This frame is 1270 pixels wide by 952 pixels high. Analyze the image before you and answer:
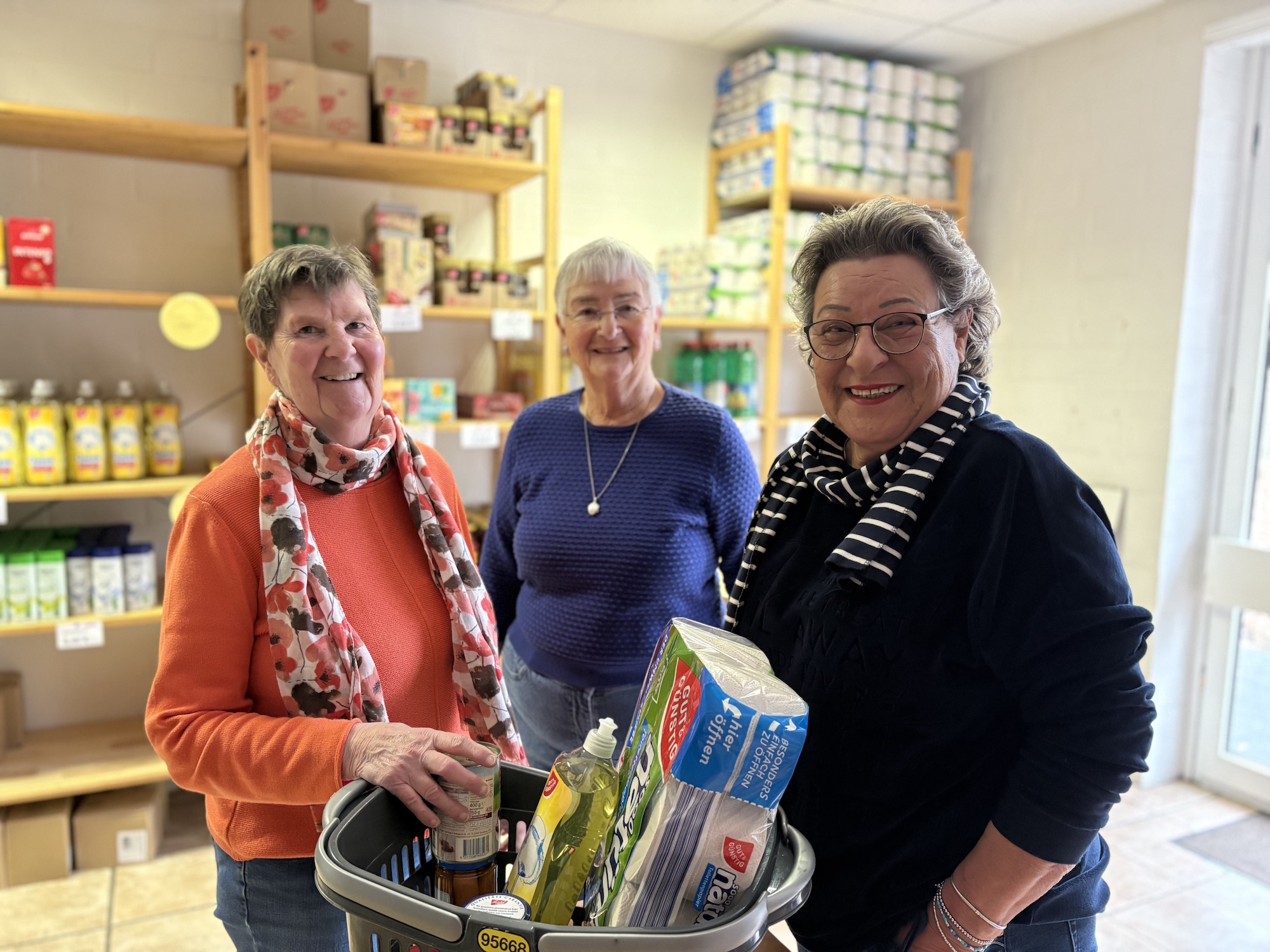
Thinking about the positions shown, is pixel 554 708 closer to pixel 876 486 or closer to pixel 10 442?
pixel 876 486

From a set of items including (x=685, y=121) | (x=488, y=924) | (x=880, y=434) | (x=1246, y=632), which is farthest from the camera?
(x=685, y=121)

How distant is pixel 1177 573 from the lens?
Result: 3539 millimetres

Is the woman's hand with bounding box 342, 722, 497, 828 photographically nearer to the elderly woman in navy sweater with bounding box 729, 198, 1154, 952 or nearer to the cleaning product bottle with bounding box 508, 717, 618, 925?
the cleaning product bottle with bounding box 508, 717, 618, 925

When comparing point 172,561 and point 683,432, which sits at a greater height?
point 683,432

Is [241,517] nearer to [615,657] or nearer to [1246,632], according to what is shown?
[615,657]

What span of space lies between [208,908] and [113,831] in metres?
0.45

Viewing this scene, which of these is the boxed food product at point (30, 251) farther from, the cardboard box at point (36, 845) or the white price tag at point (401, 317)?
the cardboard box at point (36, 845)

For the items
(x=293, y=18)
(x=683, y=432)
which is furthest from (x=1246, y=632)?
(x=293, y=18)

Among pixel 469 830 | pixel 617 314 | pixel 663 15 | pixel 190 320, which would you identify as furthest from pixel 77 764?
pixel 663 15

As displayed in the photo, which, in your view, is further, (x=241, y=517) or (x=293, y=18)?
(x=293, y=18)

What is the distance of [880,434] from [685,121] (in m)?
3.26

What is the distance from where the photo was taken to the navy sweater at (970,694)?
0.95m

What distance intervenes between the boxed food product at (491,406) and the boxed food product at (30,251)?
4.43ft

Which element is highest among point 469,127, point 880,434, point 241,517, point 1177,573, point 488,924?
point 469,127
